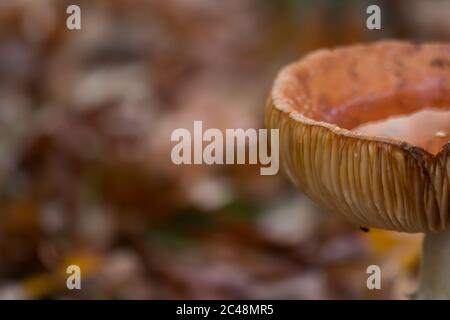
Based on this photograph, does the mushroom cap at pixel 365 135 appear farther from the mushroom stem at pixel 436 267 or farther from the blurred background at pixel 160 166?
the blurred background at pixel 160 166

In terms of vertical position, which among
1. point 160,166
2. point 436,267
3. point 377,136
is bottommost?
point 436,267

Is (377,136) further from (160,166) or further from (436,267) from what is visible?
(160,166)

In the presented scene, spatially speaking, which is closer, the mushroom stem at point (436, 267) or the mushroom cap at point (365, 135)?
the mushroom cap at point (365, 135)

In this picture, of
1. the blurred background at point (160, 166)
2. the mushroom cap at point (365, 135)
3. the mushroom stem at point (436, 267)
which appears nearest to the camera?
the mushroom cap at point (365, 135)

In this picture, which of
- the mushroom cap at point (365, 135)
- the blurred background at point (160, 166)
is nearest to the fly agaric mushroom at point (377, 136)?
the mushroom cap at point (365, 135)

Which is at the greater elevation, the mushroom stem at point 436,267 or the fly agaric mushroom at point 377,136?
the fly agaric mushroom at point 377,136

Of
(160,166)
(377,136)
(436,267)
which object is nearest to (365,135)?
(377,136)

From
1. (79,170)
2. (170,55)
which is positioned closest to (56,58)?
(170,55)
